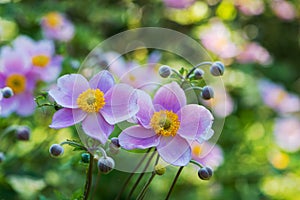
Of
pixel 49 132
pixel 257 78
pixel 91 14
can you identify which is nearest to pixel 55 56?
pixel 49 132

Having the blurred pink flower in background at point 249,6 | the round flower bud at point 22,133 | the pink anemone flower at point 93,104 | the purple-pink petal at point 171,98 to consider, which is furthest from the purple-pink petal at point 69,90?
the blurred pink flower in background at point 249,6

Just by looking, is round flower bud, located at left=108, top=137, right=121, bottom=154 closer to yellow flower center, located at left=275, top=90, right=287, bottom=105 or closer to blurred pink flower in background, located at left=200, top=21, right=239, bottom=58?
blurred pink flower in background, located at left=200, top=21, right=239, bottom=58

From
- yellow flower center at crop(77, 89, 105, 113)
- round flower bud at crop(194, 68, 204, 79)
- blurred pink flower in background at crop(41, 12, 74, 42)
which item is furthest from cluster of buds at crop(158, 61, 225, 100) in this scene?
blurred pink flower in background at crop(41, 12, 74, 42)

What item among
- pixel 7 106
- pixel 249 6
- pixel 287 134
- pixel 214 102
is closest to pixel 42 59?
pixel 7 106

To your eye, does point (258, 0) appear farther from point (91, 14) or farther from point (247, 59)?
point (91, 14)

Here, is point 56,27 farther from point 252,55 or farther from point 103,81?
point 103,81
